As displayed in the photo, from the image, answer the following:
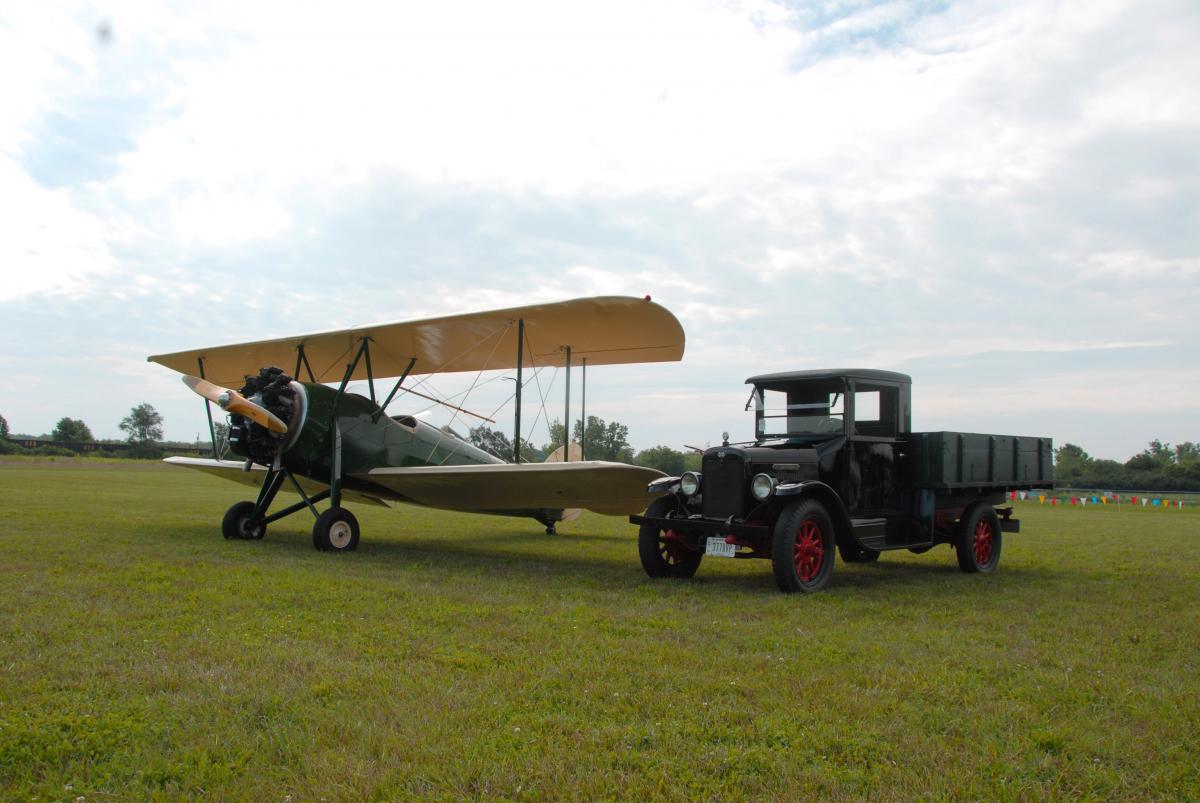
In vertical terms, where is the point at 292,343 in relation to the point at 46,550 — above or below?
above

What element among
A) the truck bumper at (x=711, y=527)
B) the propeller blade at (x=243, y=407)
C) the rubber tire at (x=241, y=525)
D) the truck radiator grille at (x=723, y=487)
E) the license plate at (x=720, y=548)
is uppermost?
the propeller blade at (x=243, y=407)

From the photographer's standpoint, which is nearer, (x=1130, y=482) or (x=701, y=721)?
(x=701, y=721)

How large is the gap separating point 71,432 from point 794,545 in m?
132

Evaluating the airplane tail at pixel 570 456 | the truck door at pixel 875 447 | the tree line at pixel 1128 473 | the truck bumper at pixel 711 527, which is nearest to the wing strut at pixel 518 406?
the airplane tail at pixel 570 456

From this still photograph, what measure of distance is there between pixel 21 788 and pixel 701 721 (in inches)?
97.0

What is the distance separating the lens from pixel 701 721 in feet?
11.4

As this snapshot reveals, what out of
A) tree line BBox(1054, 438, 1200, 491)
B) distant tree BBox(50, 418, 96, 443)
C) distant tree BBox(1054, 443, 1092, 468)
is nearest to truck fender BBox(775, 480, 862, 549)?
tree line BBox(1054, 438, 1200, 491)

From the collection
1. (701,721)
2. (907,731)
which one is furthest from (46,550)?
(907,731)

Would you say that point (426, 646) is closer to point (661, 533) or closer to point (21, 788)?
point (21, 788)

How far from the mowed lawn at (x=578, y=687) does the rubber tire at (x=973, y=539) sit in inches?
33.4

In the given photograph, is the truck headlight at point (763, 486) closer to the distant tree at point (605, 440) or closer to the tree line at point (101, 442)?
the distant tree at point (605, 440)

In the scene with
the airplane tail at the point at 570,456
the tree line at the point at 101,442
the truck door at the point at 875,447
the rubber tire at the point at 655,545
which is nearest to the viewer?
the rubber tire at the point at 655,545

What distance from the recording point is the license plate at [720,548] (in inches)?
276

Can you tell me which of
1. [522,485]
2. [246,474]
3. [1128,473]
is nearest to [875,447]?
[522,485]
